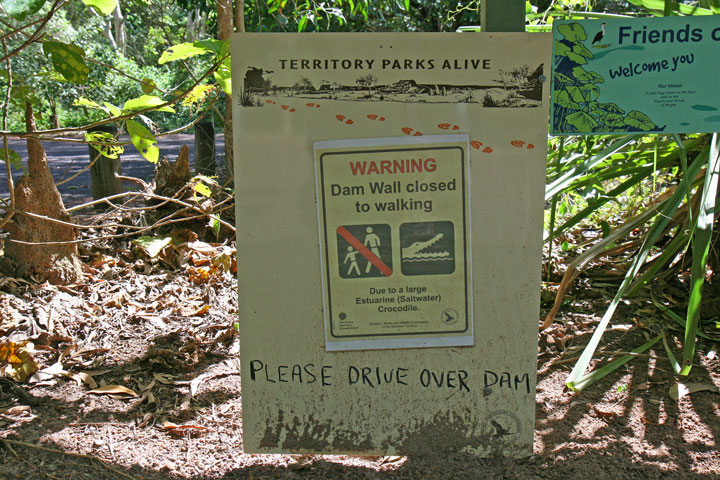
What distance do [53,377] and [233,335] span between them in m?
0.77

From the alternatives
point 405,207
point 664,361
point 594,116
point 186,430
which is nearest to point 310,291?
point 405,207

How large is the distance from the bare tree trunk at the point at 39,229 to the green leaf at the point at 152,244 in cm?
44

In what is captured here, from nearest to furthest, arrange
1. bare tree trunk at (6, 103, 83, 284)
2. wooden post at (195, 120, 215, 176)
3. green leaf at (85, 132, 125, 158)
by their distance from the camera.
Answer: green leaf at (85, 132, 125, 158) < bare tree trunk at (6, 103, 83, 284) < wooden post at (195, 120, 215, 176)

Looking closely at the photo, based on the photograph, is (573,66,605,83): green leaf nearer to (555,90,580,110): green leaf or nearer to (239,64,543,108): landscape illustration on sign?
(555,90,580,110): green leaf

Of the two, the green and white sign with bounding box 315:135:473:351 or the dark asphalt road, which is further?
the dark asphalt road

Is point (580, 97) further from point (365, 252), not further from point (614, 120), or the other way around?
point (365, 252)

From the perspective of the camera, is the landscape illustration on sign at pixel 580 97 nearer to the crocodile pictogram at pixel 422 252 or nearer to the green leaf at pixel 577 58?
the green leaf at pixel 577 58

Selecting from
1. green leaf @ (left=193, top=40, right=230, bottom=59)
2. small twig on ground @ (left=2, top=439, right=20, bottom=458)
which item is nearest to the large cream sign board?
green leaf @ (left=193, top=40, right=230, bottom=59)

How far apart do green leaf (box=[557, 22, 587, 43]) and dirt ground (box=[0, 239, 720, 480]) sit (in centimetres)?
128

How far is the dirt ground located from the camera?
2008 millimetres

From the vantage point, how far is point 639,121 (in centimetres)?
191

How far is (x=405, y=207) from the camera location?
73.0 inches

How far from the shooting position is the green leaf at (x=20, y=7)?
131cm

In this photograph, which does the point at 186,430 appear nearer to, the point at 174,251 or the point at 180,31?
the point at 174,251
